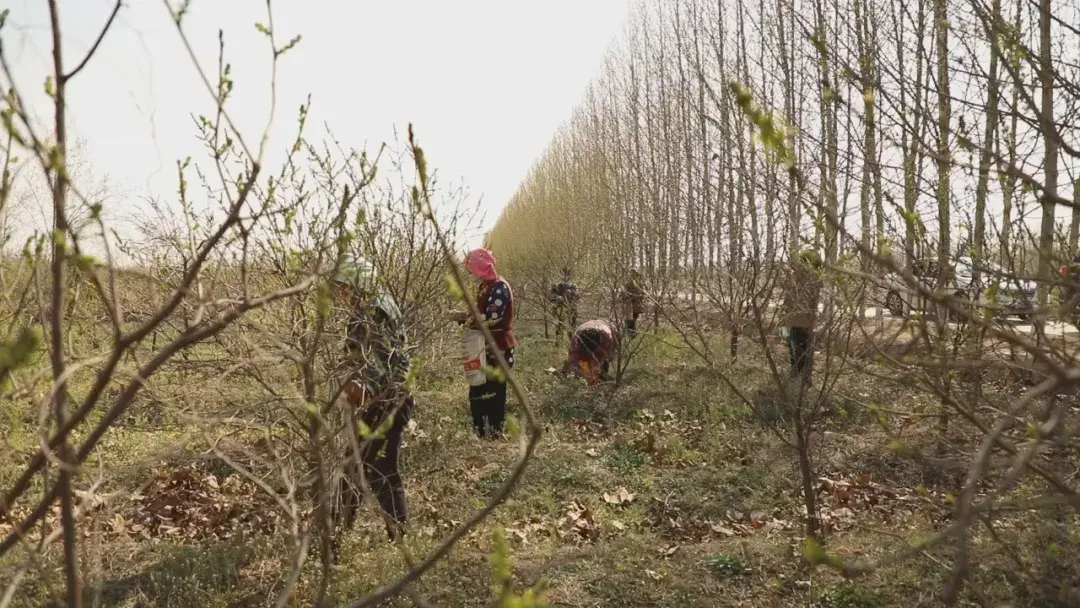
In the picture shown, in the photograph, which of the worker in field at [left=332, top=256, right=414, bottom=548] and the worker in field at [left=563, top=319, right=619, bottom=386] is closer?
the worker in field at [left=332, top=256, right=414, bottom=548]

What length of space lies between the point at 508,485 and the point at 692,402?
6.76 m

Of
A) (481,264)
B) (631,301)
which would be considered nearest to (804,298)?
(481,264)

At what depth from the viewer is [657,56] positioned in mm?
18172

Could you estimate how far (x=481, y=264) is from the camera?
615 cm

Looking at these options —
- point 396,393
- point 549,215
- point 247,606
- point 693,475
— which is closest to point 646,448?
point 693,475

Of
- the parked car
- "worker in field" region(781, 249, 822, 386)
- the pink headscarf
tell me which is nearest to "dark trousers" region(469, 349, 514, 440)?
the pink headscarf

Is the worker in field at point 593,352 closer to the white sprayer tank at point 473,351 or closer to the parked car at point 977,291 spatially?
the white sprayer tank at point 473,351

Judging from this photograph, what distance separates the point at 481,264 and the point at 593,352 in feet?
8.90

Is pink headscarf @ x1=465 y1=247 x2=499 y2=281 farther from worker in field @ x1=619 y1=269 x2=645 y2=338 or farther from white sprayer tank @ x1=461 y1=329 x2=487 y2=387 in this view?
worker in field @ x1=619 y1=269 x2=645 y2=338

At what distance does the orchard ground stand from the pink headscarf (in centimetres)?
115

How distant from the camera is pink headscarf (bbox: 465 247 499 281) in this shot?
614 centimetres

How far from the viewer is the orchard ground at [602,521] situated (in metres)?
3.63

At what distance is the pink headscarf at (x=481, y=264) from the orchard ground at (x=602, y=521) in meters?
1.15

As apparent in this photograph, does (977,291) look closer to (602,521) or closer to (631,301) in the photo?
(602,521)
